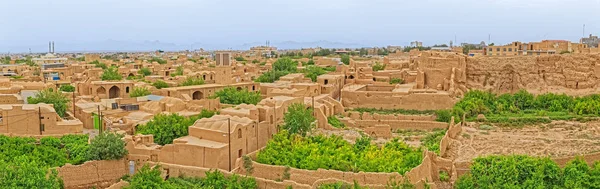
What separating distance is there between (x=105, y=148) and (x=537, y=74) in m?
22.2

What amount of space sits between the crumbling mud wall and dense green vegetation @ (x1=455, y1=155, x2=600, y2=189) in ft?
47.4

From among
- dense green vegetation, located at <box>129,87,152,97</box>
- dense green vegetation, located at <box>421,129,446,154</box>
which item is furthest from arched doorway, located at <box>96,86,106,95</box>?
dense green vegetation, located at <box>421,129,446,154</box>

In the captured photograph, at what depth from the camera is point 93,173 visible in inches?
706

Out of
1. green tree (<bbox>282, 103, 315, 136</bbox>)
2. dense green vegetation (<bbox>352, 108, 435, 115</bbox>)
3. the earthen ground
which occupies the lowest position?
the earthen ground

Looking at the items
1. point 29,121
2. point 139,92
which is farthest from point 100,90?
point 29,121

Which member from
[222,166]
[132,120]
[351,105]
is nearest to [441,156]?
[222,166]

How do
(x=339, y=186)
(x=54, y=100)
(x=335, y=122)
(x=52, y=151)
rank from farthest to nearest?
(x=335, y=122)
(x=54, y=100)
(x=52, y=151)
(x=339, y=186)

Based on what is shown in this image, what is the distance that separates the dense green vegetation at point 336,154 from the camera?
16.9 m

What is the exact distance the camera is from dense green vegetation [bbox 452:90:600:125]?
2619 centimetres

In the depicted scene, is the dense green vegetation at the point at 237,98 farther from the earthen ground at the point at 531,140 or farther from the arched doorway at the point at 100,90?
the earthen ground at the point at 531,140

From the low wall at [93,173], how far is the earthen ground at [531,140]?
11.0 m

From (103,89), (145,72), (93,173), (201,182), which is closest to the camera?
(201,182)

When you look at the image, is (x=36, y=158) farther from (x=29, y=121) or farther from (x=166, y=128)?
(x=166, y=128)

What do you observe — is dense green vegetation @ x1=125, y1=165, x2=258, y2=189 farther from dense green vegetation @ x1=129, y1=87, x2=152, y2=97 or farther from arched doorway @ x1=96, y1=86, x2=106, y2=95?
arched doorway @ x1=96, y1=86, x2=106, y2=95
